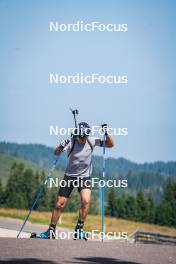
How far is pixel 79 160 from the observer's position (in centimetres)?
902

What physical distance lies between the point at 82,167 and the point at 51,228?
1.18 m

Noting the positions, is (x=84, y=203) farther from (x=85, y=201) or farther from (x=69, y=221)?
(x=69, y=221)

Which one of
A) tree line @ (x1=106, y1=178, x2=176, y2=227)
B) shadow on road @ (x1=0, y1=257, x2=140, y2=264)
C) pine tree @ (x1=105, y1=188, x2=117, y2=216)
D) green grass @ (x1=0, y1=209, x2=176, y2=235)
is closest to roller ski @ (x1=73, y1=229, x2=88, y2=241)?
shadow on road @ (x1=0, y1=257, x2=140, y2=264)

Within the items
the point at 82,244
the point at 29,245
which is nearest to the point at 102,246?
the point at 82,244

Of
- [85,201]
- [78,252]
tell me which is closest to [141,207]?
[85,201]

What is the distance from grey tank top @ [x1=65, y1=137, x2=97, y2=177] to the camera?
901 centimetres

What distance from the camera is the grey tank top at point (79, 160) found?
9008 millimetres

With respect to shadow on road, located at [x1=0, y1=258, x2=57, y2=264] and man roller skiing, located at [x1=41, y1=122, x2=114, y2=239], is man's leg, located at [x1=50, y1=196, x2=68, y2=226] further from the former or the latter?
shadow on road, located at [x1=0, y1=258, x2=57, y2=264]

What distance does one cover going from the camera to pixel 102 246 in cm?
758

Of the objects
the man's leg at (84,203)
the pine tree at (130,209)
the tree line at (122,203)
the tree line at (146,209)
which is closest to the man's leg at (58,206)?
the man's leg at (84,203)

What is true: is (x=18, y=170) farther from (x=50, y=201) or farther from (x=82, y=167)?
(x=82, y=167)

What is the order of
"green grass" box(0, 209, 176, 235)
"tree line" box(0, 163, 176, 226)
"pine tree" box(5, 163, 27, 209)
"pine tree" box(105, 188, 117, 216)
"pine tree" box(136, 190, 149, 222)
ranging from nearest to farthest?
"green grass" box(0, 209, 176, 235) < "tree line" box(0, 163, 176, 226) < "pine tree" box(136, 190, 149, 222) < "pine tree" box(5, 163, 27, 209) < "pine tree" box(105, 188, 117, 216)

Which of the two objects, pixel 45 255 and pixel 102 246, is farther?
pixel 102 246

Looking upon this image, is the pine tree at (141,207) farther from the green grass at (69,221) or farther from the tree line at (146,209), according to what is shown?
the green grass at (69,221)
